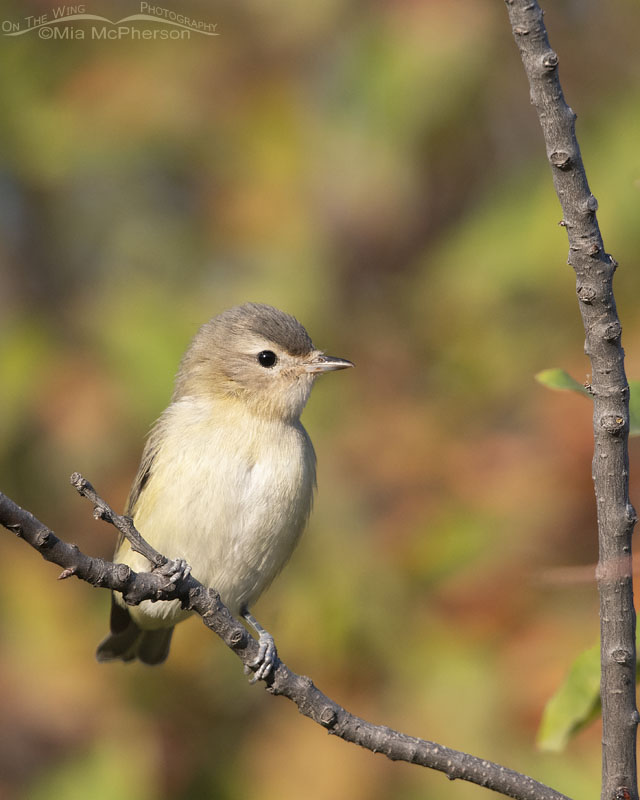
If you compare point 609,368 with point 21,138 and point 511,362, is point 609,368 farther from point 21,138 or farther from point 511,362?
point 21,138

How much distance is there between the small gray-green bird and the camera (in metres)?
3.86

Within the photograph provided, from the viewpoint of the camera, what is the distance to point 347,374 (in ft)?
16.8

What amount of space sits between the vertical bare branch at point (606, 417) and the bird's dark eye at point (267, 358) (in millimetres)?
2468

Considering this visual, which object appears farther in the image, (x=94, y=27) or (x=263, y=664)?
(x=94, y=27)

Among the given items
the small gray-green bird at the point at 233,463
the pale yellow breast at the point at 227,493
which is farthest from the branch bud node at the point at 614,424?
the pale yellow breast at the point at 227,493

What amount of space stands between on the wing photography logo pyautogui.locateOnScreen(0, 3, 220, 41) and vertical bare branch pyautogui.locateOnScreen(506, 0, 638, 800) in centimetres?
384

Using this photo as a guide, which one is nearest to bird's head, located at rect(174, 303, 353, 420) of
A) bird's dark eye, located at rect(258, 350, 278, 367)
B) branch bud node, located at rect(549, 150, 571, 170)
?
bird's dark eye, located at rect(258, 350, 278, 367)

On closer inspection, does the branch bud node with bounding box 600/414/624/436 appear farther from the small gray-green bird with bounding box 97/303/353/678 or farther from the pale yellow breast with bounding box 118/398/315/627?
the pale yellow breast with bounding box 118/398/315/627

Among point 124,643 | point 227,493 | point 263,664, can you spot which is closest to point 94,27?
point 227,493

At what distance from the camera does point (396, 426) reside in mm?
4879

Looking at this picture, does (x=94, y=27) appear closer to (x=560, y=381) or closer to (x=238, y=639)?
(x=238, y=639)

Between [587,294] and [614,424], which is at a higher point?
[587,294]

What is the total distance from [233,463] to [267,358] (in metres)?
0.69

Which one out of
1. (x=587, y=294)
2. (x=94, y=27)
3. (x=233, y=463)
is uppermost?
(x=94, y=27)
